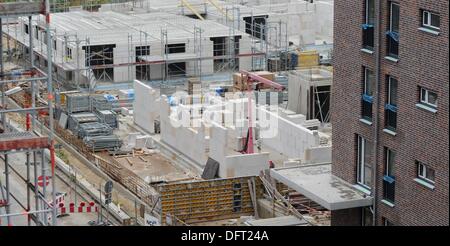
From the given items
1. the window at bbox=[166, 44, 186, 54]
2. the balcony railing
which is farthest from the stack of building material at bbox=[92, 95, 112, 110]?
the balcony railing

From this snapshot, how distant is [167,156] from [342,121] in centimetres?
1435

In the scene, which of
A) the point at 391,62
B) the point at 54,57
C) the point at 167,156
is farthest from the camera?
the point at 54,57

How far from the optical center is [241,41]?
52.0 meters

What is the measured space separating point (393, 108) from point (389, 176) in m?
1.34

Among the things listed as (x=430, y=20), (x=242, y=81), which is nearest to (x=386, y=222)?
(x=430, y=20)

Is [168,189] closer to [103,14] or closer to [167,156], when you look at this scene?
[167,156]

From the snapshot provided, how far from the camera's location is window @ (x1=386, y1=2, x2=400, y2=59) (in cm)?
2236

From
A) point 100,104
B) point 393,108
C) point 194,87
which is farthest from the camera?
point 194,87

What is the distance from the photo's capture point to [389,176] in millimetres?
22906

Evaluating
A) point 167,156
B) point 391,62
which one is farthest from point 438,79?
point 167,156

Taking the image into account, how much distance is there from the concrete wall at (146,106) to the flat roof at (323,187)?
1528cm

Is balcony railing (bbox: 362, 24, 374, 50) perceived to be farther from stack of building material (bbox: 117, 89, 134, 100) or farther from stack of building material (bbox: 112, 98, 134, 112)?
stack of building material (bbox: 117, 89, 134, 100)

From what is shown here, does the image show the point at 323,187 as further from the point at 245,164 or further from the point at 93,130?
the point at 93,130

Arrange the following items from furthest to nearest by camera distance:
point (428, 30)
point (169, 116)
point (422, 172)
Answer: point (169, 116), point (422, 172), point (428, 30)
